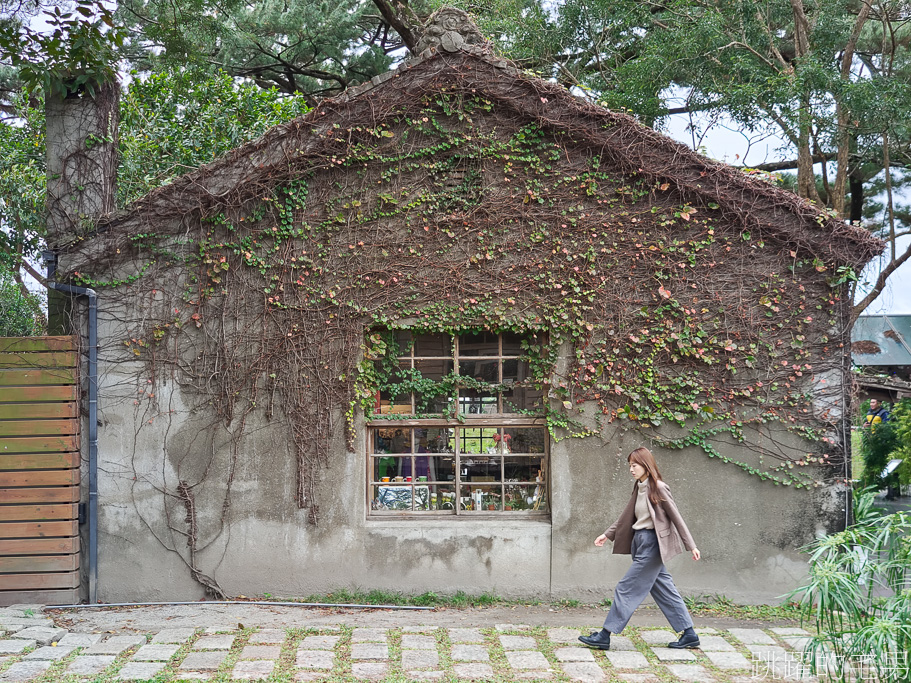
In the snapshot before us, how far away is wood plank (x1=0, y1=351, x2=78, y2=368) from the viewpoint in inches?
285

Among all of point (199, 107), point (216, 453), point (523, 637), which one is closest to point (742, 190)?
point (523, 637)

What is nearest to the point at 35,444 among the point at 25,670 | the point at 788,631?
the point at 25,670

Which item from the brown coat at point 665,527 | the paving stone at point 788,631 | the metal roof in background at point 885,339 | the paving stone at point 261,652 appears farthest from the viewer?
the metal roof in background at point 885,339

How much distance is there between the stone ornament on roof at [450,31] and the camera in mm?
7418

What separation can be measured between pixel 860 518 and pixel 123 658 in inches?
218

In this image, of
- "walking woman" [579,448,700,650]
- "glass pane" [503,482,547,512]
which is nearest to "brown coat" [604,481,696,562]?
"walking woman" [579,448,700,650]

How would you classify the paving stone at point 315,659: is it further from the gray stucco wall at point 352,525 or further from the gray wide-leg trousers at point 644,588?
the gray wide-leg trousers at point 644,588

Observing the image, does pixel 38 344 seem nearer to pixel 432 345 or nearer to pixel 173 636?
pixel 173 636

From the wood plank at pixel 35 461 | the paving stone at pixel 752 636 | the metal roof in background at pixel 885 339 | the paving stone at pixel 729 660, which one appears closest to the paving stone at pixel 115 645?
the wood plank at pixel 35 461

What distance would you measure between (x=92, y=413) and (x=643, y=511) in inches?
209

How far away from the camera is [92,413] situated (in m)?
7.33

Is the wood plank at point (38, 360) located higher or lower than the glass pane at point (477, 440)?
higher

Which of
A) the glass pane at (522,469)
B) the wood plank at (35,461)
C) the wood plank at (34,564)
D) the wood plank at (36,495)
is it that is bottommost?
the wood plank at (34,564)

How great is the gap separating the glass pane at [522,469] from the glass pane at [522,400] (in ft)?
1.66
